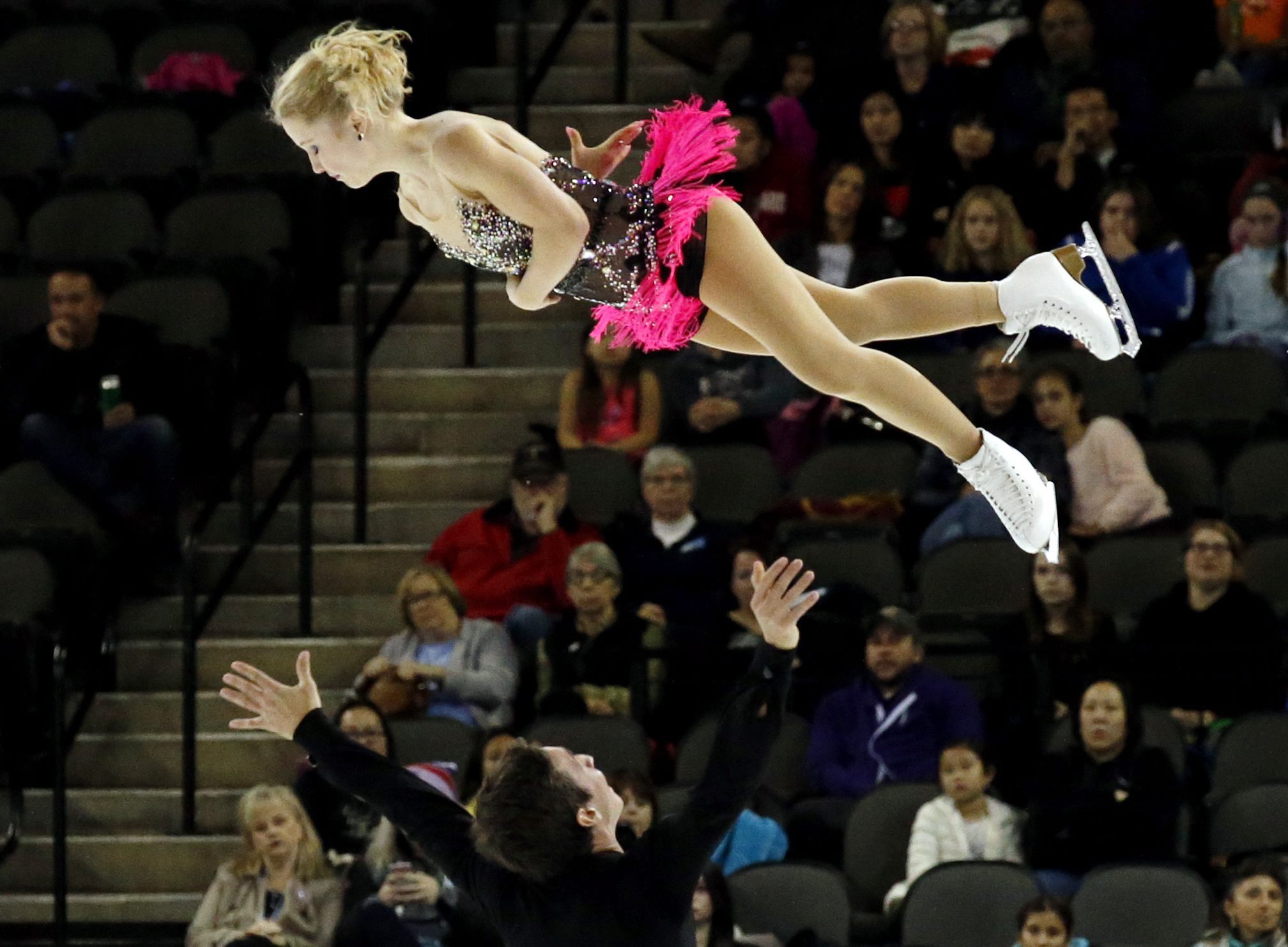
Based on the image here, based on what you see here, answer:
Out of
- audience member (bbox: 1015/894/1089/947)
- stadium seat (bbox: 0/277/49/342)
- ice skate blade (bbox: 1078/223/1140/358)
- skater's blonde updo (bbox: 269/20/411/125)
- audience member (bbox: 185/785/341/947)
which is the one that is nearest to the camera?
skater's blonde updo (bbox: 269/20/411/125)

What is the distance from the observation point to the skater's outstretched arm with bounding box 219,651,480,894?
3.97 m

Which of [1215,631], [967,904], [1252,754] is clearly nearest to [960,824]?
[967,904]

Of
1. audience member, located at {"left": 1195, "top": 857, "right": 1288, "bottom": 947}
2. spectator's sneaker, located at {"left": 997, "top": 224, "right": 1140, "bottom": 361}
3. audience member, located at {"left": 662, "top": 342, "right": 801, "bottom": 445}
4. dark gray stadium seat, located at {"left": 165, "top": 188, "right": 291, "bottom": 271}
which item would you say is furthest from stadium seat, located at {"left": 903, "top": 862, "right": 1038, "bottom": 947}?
dark gray stadium seat, located at {"left": 165, "top": 188, "right": 291, "bottom": 271}

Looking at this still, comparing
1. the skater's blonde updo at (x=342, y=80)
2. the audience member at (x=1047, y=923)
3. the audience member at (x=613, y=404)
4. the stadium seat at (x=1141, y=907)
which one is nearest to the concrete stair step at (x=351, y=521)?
the audience member at (x=613, y=404)

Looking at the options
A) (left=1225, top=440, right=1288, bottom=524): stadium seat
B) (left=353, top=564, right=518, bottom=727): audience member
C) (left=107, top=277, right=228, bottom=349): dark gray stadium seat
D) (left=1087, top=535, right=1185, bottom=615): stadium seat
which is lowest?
(left=353, top=564, right=518, bottom=727): audience member

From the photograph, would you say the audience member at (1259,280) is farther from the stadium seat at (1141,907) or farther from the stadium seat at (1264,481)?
the stadium seat at (1141,907)

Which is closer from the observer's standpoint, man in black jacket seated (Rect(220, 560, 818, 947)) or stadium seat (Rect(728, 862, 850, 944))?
man in black jacket seated (Rect(220, 560, 818, 947))

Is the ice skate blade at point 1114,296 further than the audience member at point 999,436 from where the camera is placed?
No

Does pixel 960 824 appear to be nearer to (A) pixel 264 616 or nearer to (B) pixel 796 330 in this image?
(B) pixel 796 330

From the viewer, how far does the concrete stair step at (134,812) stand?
27.2 ft

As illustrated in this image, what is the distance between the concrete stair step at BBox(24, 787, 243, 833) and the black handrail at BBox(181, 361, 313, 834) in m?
0.07

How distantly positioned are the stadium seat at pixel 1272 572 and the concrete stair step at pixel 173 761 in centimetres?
332

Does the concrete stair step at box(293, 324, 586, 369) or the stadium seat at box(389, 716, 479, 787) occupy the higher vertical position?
the concrete stair step at box(293, 324, 586, 369)

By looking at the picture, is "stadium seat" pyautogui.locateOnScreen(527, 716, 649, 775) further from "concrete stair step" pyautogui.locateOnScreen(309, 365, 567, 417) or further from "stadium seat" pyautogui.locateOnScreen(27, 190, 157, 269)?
"stadium seat" pyautogui.locateOnScreen(27, 190, 157, 269)
